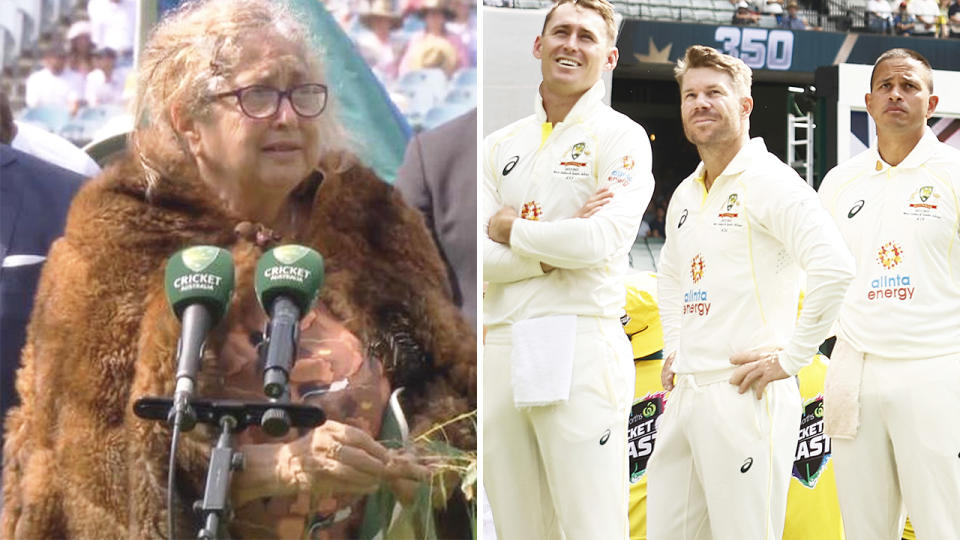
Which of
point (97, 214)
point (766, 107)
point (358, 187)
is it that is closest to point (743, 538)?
point (358, 187)

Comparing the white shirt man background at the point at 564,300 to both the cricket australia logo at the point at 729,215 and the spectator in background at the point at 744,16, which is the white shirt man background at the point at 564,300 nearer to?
the cricket australia logo at the point at 729,215

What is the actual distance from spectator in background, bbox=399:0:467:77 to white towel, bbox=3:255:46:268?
0.86 meters

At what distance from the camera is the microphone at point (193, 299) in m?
2.91

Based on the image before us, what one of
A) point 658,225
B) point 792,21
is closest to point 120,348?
point 658,225

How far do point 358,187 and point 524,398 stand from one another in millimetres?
1034

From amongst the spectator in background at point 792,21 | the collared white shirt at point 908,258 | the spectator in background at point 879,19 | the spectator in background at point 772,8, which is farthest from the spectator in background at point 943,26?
the collared white shirt at point 908,258

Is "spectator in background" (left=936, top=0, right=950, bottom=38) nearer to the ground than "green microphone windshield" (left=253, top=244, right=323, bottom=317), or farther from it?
farther from it

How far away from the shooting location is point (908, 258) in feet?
14.8

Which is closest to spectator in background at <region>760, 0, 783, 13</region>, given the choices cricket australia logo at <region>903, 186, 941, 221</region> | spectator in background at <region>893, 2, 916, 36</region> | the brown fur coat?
spectator in background at <region>893, 2, 916, 36</region>

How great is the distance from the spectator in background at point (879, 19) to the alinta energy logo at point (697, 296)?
51.1 feet

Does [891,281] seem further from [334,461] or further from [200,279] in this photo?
[200,279]

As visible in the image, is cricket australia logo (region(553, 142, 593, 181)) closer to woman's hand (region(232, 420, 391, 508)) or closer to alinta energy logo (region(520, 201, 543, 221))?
alinta energy logo (region(520, 201, 543, 221))

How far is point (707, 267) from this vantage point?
4289 millimetres

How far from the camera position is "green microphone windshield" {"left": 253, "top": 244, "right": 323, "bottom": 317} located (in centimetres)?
298
